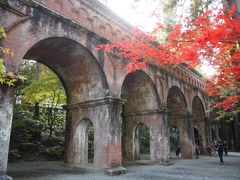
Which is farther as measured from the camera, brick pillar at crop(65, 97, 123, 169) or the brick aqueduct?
brick pillar at crop(65, 97, 123, 169)

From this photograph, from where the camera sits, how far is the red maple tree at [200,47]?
4738mm

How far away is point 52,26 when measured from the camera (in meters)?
8.85

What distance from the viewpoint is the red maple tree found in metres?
4.74

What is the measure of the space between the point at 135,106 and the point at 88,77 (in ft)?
17.7

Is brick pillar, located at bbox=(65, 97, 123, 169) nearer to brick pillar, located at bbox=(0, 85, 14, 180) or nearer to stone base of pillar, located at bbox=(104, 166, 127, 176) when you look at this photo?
stone base of pillar, located at bbox=(104, 166, 127, 176)

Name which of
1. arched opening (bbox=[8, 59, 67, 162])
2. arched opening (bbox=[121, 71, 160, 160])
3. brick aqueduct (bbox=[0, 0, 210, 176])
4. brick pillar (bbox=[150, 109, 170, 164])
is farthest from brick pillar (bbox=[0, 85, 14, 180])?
brick pillar (bbox=[150, 109, 170, 164])

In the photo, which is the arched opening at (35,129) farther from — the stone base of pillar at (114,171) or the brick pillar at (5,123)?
the brick pillar at (5,123)

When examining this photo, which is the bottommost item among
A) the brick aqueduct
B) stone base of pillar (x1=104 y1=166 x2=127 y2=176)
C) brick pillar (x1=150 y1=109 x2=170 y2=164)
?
stone base of pillar (x1=104 y1=166 x2=127 y2=176)

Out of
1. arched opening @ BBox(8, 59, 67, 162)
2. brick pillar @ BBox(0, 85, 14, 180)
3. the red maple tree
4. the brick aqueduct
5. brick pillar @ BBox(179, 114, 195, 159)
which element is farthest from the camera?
brick pillar @ BBox(179, 114, 195, 159)

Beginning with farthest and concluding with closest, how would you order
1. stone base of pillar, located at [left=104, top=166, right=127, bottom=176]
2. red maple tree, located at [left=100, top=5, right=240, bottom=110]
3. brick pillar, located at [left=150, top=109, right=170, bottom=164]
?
brick pillar, located at [left=150, top=109, right=170, bottom=164] → stone base of pillar, located at [left=104, top=166, right=127, bottom=176] → red maple tree, located at [left=100, top=5, right=240, bottom=110]

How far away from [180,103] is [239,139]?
Result: 13.5 m

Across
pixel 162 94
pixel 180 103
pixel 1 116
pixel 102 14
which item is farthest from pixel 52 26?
pixel 180 103

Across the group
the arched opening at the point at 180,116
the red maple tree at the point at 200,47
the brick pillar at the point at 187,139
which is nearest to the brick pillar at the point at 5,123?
the red maple tree at the point at 200,47

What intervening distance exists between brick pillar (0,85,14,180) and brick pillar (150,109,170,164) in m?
9.62
